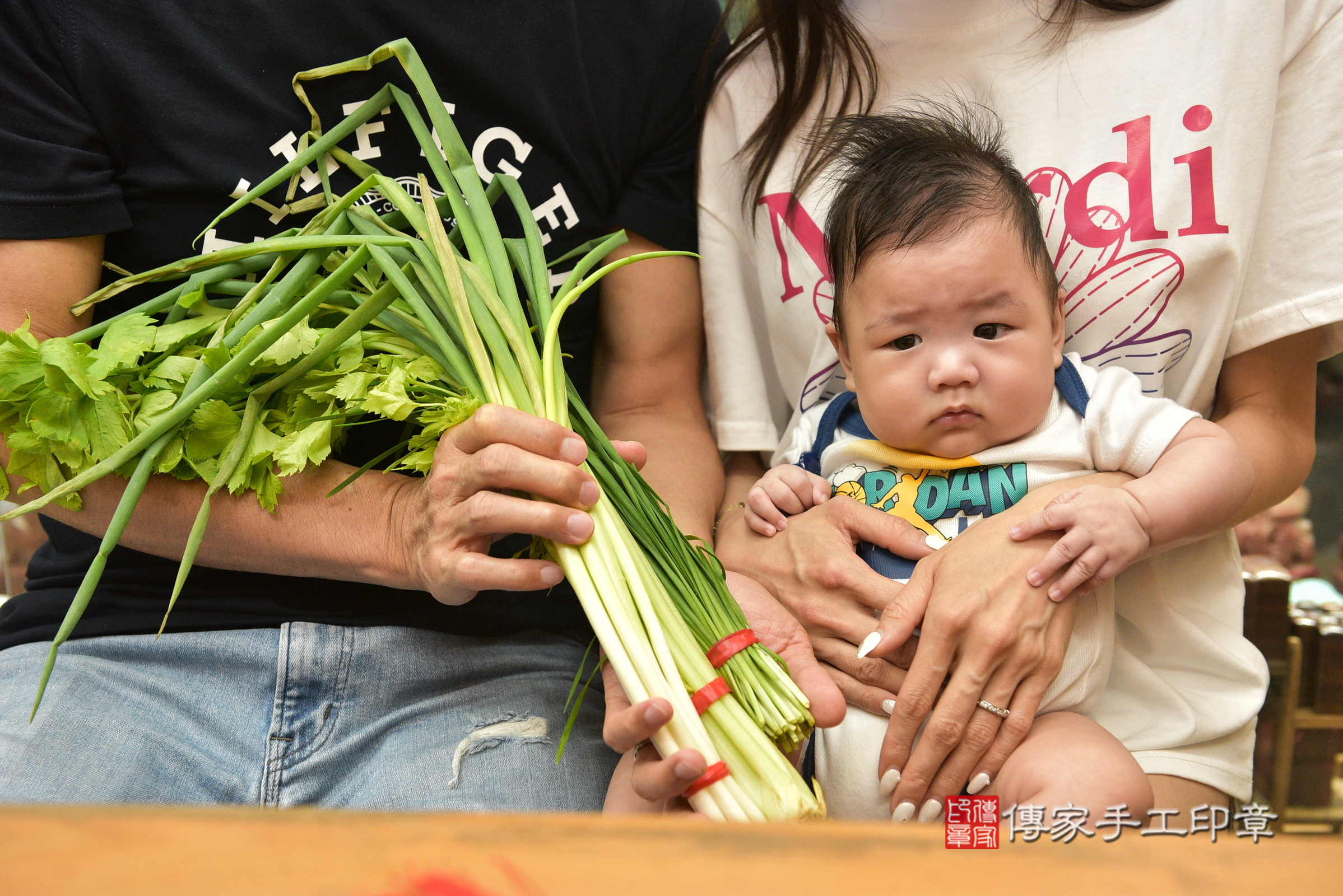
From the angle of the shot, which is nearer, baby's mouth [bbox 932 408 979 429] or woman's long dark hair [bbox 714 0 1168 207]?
baby's mouth [bbox 932 408 979 429]

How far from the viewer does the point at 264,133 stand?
1275 millimetres

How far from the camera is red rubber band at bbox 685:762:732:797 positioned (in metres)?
0.89

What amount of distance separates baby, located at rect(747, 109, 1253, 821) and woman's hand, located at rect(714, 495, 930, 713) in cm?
4

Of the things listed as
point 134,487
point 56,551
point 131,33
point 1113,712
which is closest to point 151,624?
point 56,551

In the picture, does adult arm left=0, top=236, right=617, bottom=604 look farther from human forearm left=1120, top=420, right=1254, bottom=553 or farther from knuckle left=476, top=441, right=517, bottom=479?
human forearm left=1120, top=420, right=1254, bottom=553

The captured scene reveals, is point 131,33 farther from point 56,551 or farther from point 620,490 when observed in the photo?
point 620,490

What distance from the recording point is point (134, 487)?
0.92 m

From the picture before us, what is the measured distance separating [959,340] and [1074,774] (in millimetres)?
544

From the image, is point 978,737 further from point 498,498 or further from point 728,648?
point 498,498

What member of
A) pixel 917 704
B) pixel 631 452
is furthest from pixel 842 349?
pixel 917 704

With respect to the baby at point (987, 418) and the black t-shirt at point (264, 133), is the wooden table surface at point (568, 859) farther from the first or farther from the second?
the black t-shirt at point (264, 133)

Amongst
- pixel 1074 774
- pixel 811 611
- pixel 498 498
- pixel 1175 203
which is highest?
pixel 1175 203

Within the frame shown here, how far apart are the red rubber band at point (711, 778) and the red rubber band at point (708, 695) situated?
6 cm

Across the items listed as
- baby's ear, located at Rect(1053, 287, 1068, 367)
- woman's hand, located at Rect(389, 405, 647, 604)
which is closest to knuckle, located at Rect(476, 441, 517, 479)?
woman's hand, located at Rect(389, 405, 647, 604)
